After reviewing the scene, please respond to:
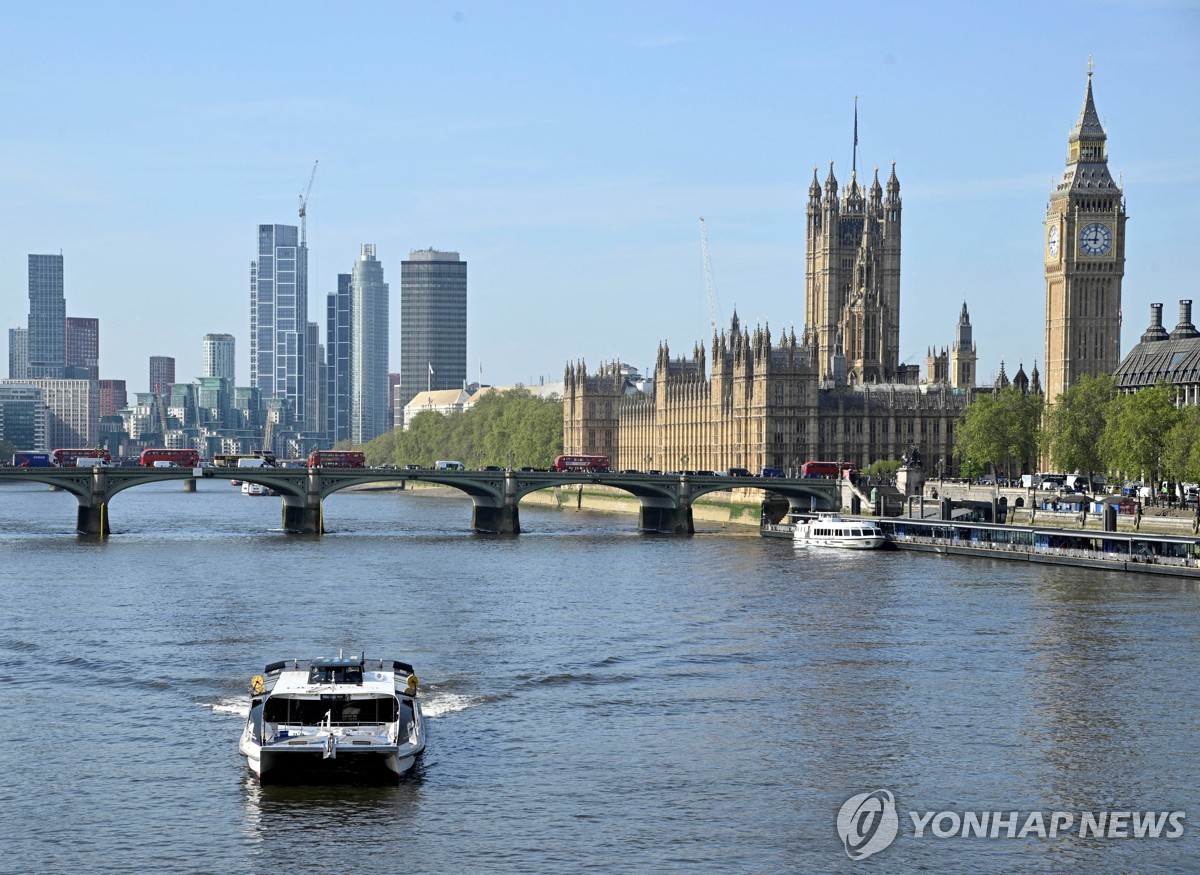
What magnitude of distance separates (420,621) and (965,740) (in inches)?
1312

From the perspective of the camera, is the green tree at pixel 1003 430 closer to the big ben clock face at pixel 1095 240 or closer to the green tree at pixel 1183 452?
the big ben clock face at pixel 1095 240

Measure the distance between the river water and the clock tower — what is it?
81.4 m

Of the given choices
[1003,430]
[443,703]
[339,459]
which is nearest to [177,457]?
[339,459]

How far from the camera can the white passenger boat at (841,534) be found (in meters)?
134

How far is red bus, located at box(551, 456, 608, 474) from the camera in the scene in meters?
183

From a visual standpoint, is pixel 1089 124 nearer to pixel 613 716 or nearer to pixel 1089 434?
pixel 1089 434

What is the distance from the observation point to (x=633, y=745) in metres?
56.7

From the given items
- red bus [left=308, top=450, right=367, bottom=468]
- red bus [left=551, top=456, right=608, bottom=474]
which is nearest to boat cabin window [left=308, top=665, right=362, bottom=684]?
red bus [left=308, top=450, right=367, bottom=468]

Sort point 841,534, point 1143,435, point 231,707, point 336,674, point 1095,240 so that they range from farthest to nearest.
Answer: point 1095,240 → point 1143,435 → point 841,534 → point 231,707 → point 336,674

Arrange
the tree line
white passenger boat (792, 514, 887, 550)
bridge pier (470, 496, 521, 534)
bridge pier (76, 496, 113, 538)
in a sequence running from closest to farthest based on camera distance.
→ white passenger boat (792, 514, 887, 550) → the tree line → bridge pier (76, 496, 113, 538) → bridge pier (470, 496, 521, 534)

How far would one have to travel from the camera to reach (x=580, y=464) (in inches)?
7466

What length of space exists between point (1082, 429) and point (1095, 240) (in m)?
35.5

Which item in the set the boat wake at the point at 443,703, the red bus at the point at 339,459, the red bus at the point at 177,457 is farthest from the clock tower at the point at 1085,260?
the boat wake at the point at 443,703

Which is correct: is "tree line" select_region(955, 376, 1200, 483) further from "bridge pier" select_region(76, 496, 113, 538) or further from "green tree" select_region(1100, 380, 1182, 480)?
"bridge pier" select_region(76, 496, 113, 538)
